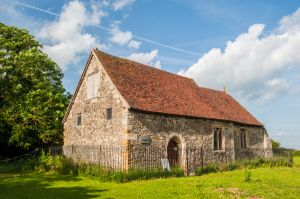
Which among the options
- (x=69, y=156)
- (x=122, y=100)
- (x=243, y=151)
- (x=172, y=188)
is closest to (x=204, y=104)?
(x=243, y=151)

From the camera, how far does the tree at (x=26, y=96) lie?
27.2 m

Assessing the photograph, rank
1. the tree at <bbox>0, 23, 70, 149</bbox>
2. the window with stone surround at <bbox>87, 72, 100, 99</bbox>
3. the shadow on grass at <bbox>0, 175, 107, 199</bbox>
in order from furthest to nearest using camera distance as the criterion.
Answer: the tree at <bbox>0, 23, 70, 149</bbox>, the window with stone surround at <bbox>87, 72, 100, 99</bbox>, the shadow on grass at <bbox>0, 175, 107, 199</bbox>

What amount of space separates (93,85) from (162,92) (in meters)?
4.98

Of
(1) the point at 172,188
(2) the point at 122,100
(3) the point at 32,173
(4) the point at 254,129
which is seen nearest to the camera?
(1) the point at 172,188

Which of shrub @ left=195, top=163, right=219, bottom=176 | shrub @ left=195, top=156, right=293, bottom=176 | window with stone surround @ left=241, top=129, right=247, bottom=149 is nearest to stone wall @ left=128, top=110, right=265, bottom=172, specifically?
shrub @ left=195, top=163, right=219, bottom=176

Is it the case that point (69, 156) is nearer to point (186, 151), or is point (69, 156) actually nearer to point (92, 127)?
point (92, 127)

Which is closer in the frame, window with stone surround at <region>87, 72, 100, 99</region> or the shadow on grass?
the shadow on grass

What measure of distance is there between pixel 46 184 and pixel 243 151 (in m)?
17.8

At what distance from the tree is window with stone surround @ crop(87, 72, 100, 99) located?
19.2 ft

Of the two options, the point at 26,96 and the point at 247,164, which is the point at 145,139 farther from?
the point at 26,96

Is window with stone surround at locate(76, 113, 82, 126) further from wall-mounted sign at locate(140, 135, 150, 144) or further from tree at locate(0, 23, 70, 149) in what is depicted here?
wall-mounted sign at locate(140, 135, 150, 144)

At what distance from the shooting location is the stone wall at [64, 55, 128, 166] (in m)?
20.1

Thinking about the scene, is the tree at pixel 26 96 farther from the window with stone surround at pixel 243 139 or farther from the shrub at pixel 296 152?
the shrub at pixel 296 152

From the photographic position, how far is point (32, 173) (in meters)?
22.0
